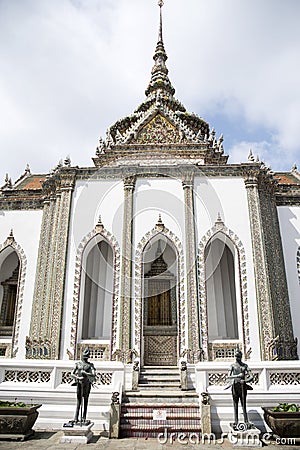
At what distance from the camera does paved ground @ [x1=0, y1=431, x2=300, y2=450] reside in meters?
6.54

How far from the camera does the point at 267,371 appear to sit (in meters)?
8.36

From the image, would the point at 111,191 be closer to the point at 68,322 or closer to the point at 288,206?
the point at 68,322

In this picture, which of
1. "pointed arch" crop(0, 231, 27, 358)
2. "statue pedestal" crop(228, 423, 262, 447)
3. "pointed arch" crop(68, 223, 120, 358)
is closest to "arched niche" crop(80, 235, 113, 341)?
"pointed arch" crop(68, 223, 120, 358)

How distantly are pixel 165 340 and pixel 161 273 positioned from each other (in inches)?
87.4

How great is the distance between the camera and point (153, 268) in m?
13.2

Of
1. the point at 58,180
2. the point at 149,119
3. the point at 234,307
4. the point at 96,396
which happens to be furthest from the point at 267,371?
the point at 149,119

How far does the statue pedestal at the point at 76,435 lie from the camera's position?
6871mm

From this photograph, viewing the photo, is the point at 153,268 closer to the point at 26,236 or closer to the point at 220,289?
the point at 220,289

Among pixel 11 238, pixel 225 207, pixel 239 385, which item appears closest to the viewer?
pixel 239 385

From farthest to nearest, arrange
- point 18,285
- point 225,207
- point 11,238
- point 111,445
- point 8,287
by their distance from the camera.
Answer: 1. point 8,287
2. point 11,238
3. point 18,285
4. point 225,207
5. point 111,445

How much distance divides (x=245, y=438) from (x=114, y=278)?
6145 millimetres

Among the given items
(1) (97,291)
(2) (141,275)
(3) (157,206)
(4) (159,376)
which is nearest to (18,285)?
(1) (97,291)

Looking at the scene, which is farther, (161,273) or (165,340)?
(161,273)

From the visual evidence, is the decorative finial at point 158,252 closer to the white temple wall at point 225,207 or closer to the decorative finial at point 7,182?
the white temple wall at point 225,207
